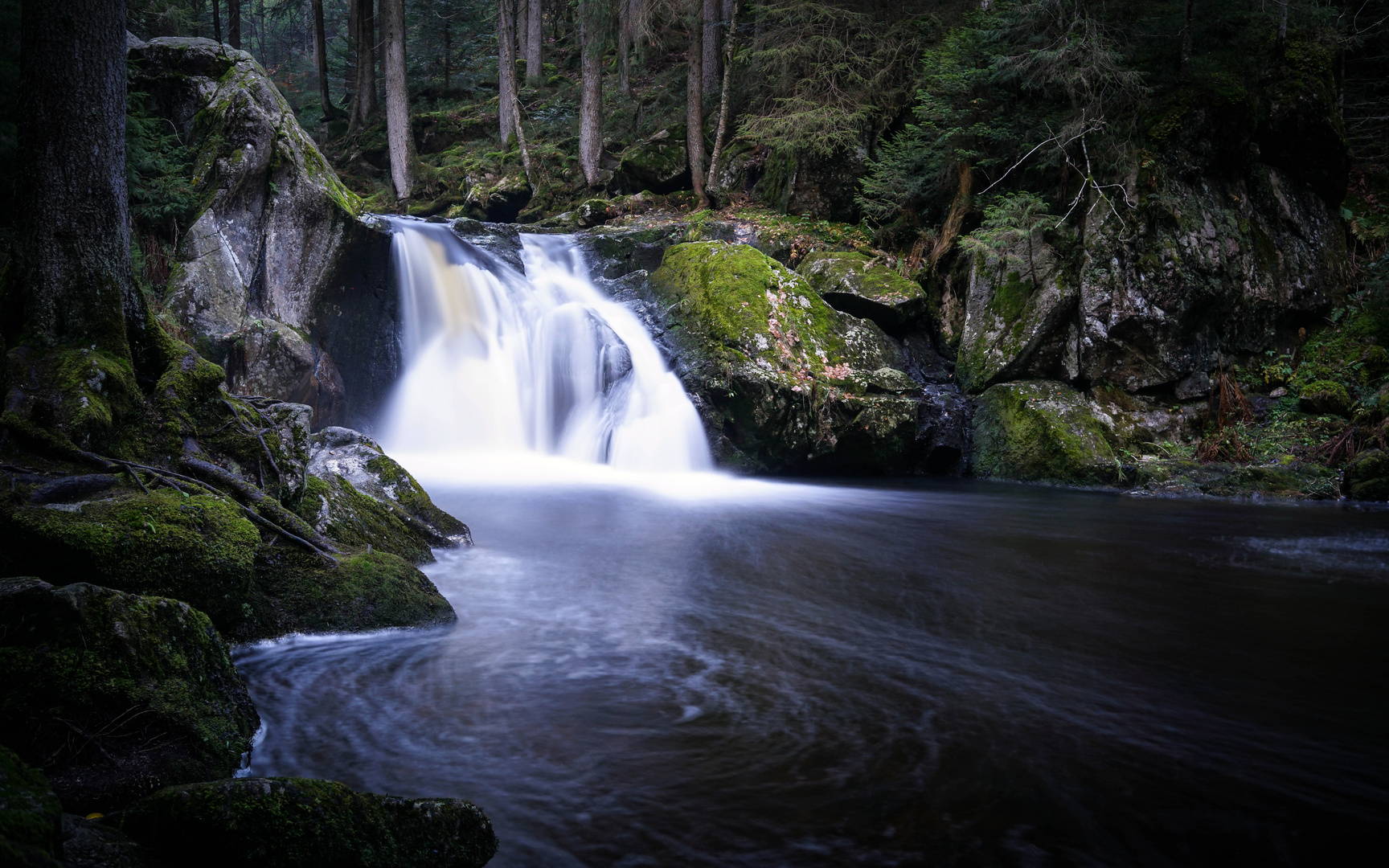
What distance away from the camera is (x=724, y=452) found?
11.4 metres

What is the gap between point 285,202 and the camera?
35.1ft

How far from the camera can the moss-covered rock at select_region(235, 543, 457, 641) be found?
422 cm

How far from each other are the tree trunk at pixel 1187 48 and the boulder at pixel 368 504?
13112 mm

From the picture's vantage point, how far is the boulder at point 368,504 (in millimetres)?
5098

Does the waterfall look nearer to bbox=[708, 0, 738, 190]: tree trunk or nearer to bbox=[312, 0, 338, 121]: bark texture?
bbox=[708, 0, 738, 190]: tree trunk

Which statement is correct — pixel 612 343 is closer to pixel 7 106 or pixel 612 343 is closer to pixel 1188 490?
pixel 7 106

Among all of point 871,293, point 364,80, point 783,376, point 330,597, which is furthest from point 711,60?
point 330,597

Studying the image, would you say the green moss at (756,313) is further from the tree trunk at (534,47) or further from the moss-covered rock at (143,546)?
the tree trunk at (534,47)

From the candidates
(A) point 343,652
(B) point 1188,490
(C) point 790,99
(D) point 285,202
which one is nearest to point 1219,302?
(B) point 1188,490

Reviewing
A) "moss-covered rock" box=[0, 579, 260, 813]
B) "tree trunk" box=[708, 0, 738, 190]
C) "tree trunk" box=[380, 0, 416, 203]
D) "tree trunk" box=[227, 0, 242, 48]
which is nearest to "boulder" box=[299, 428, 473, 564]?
"moss-covered rock" box=[0, 579, 260, 813]

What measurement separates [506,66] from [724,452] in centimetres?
1551

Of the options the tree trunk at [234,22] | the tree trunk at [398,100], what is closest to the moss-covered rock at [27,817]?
the tree trunk at [398,100]

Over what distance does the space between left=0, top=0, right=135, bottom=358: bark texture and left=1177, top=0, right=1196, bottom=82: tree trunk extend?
13939mm

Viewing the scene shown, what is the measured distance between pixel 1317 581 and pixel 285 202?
12.8m
